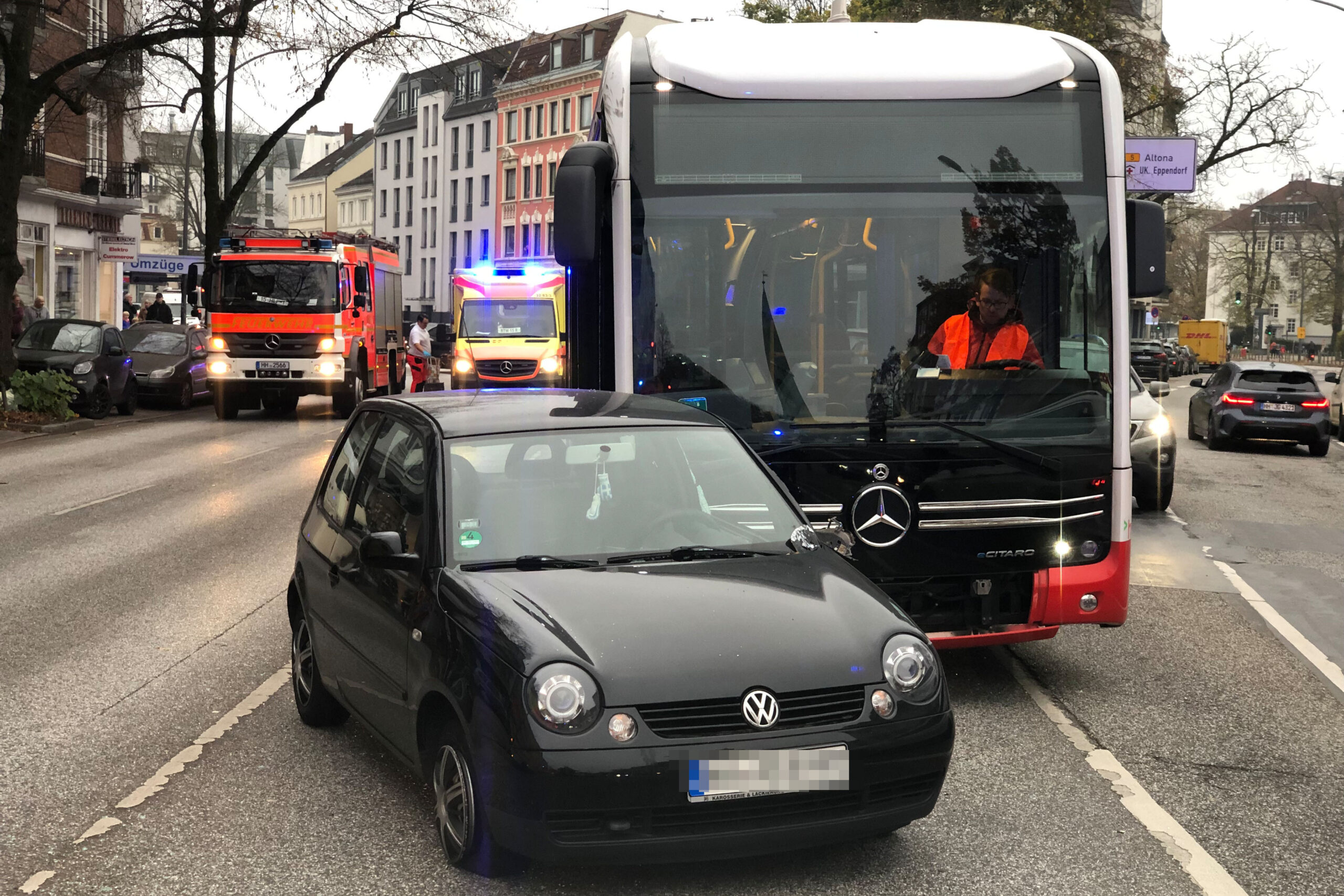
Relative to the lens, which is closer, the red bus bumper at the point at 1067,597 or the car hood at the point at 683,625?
the car hood at the point at 683,625

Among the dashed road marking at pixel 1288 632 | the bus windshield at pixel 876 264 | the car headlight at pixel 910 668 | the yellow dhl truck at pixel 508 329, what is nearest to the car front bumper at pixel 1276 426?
the yellow dhl truck at pixel 508 329

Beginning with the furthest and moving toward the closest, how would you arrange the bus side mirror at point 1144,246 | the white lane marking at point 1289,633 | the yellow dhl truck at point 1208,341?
1. the yellow dhl truck at point 1208,341
2. the white lane marking at point 1289,633
3. the bus side mirror at point 1144,246

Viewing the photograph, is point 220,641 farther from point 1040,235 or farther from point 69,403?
point 69,403

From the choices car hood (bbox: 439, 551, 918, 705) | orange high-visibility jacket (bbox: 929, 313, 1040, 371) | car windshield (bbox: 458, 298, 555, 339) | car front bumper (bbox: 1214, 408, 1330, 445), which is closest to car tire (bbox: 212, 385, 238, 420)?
car windshield (bbox: 458, 298, 555, 339)

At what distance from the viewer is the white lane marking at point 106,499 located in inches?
549

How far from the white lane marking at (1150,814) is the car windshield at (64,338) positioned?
2271cm

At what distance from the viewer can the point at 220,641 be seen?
814cm

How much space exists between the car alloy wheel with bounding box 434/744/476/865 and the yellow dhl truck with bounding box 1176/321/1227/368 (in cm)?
8781

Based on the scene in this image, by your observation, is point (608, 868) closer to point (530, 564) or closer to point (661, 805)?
point (661, 805)

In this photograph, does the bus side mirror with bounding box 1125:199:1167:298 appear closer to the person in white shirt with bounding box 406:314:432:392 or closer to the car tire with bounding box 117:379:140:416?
the car tire with bounding box 117:379:140:416

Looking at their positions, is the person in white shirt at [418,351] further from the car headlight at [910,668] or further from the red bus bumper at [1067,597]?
the car headlight at [910,668]

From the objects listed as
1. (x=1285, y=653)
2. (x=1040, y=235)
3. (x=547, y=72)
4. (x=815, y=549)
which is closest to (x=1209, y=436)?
(x=1285, y=653)

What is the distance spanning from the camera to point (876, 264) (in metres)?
7.10

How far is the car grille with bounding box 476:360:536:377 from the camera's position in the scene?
97.7 ft
